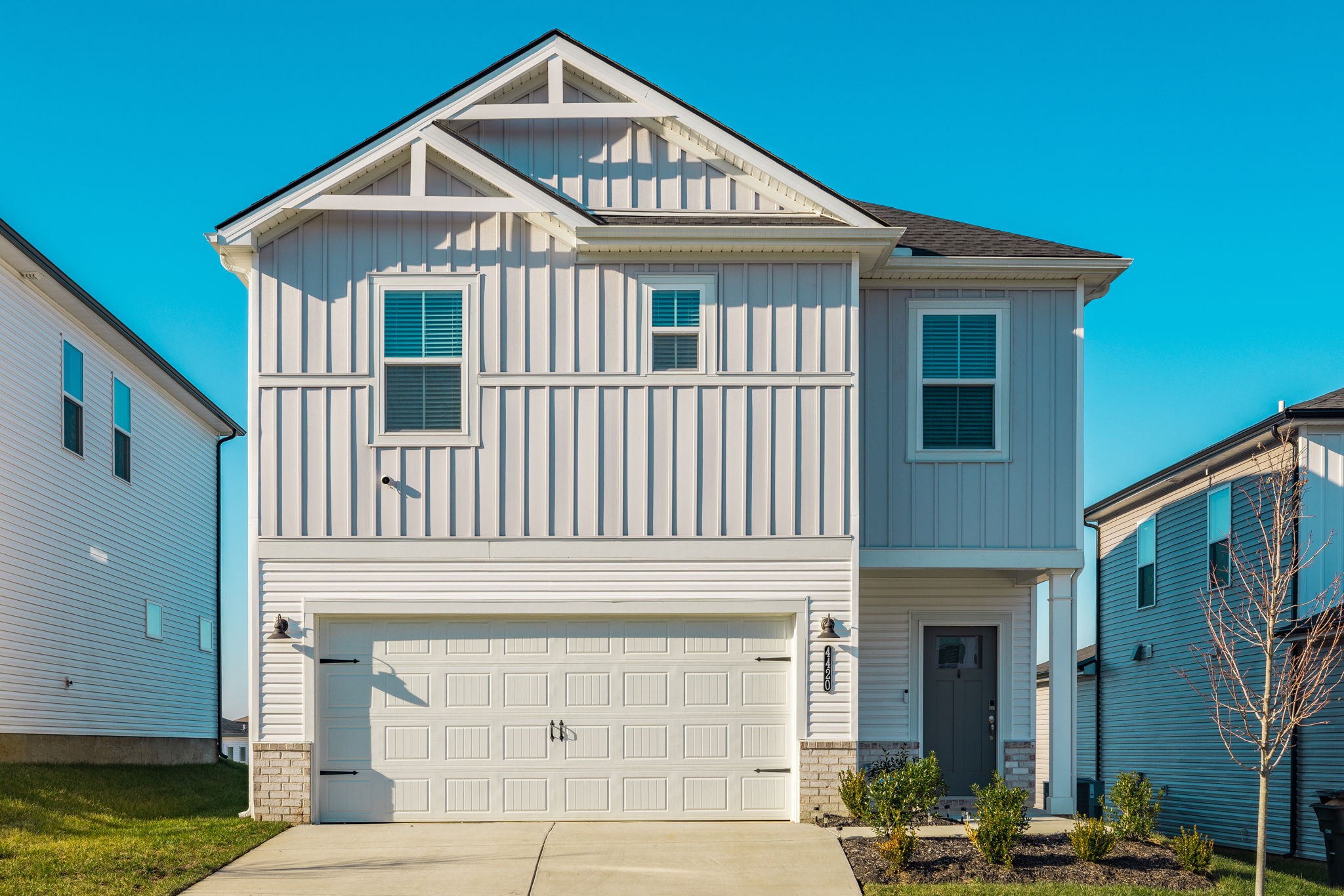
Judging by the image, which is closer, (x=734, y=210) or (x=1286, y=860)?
(x=734, y=210)

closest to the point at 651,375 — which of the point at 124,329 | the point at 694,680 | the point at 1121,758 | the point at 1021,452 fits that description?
the point at 694,680

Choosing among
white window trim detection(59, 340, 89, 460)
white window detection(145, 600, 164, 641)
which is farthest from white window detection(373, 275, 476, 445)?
white window detection(145, 600, 164, 641)

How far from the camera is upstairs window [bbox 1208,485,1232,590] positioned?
54.6ft

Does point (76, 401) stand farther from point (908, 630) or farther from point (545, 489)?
point (908, 630)

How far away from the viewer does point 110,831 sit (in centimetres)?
1208

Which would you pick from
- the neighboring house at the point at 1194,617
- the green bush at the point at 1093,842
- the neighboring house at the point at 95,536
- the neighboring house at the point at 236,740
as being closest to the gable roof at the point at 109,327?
the neighboring house at the point at 95,536

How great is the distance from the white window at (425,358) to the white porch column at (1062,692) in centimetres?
654

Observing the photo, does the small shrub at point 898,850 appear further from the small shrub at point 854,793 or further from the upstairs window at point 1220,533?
the upstairs window at point 1220,533

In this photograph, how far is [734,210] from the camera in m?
13.2

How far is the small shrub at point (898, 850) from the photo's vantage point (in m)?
10.2

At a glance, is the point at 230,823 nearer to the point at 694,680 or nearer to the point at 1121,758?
the point at 694,680

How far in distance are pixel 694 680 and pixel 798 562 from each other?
1.58 metres

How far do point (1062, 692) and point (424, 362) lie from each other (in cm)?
758

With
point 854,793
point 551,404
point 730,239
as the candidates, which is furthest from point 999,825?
point 730,239
